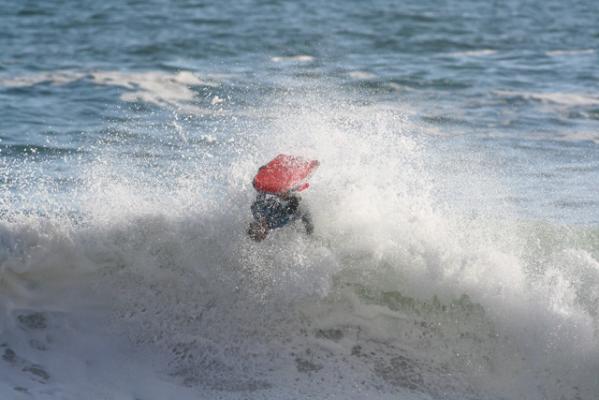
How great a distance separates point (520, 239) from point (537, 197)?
2.25 metres

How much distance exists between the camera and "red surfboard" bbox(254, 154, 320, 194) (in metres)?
7.50

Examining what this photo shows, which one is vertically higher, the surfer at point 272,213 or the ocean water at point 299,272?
the surfer at point 272,213

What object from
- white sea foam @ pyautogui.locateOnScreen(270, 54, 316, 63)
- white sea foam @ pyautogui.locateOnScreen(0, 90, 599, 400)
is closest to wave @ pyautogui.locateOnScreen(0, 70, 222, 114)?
white sea foam @ pyautogui.locateOnScreen(270, 54, 316, 63)

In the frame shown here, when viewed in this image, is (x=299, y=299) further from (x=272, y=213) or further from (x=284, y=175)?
(x=284, y=175)

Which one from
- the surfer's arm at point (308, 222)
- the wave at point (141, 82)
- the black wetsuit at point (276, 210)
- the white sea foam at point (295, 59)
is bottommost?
the white sea foam at point (295, 59)

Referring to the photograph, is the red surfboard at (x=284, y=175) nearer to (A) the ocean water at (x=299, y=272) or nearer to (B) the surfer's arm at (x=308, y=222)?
(B) the surfer's arm at (x=308, y=222)

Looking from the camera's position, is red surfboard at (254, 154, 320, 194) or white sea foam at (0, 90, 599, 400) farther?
white sea foam at (0, 90, 599, 400)

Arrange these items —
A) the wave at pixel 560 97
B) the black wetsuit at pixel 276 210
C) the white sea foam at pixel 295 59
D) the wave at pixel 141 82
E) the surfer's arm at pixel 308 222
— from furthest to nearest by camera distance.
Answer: the white sea foam at pixel 295 59 → the wave at pixel 560 97 → the wave at pixel 141 82 → the surfer's arm at pixel 308 222 → the black wetsuit at pixel 276 210

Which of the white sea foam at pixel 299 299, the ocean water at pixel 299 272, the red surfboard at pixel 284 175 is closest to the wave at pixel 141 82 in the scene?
the ocean water at pixel 299 272

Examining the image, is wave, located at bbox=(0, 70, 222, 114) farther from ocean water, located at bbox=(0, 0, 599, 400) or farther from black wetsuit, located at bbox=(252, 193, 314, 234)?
black wetsuit, located at bbox=(252, 193, 314, 234)

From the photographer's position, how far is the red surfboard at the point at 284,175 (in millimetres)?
7500

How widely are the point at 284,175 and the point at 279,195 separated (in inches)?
6.3

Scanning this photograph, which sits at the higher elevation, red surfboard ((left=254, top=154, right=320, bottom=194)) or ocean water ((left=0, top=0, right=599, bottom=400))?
red surfboard ((left=254, top=154, right=320, bottom=194))

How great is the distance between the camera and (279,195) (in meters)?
7.54
